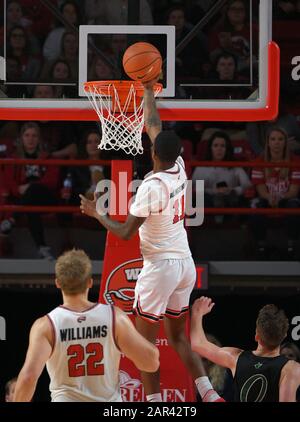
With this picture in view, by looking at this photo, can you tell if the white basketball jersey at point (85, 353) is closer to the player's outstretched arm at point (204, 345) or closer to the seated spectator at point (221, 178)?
the player's outstretched arm at point (204, 345)

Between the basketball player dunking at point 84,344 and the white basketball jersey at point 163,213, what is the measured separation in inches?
52.1

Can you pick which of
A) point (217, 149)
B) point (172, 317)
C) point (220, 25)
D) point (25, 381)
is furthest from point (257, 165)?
point (25, 381)

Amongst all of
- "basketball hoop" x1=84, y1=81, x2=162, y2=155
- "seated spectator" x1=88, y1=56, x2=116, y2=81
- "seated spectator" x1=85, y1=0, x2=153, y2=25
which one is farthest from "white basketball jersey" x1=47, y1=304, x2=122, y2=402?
"seated spectator" x1=85, y1=0, x2=153, y2=25

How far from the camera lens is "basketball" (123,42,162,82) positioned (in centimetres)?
718

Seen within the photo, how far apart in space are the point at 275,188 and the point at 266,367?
4.08m

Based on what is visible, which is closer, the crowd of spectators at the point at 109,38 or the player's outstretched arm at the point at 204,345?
the player's outstretched arm at the point at 204,345

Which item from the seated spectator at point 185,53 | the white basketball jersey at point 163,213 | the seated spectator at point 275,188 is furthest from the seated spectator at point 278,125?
the white basketball jersey at point 163,213

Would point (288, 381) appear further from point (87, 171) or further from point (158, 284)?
point (87, 171)

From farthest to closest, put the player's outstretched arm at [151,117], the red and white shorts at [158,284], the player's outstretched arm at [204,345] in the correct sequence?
the player's outstretched arm at [151,117]
the red and white shorts at [158,284]
the player's outstretched arm at [204,345]

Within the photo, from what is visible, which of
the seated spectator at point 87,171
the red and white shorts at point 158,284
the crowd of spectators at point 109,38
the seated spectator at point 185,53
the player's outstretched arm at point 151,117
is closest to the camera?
the red and white shorts at point 158,284

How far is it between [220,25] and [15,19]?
2087 mm

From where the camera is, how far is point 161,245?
22.9ft

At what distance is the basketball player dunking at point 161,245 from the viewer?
6809 mm

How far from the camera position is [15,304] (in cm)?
987
